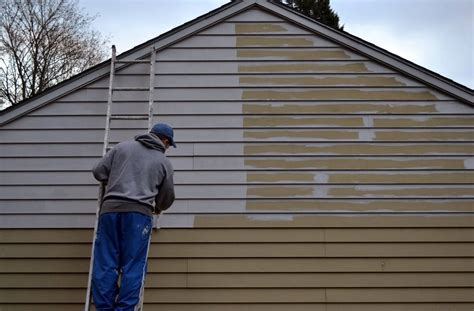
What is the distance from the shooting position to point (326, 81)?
4250mm

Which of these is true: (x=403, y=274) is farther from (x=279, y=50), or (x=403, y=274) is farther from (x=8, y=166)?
(x=8, y=166)

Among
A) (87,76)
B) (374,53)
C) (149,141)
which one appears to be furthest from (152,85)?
(374,53)

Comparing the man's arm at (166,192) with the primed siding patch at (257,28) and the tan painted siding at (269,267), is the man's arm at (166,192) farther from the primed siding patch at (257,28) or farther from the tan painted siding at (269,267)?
the primed siding patch at (257,28)

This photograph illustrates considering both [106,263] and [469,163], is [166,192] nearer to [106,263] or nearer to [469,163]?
[106,263]

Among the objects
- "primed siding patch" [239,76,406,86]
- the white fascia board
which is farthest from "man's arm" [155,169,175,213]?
the white fascia board

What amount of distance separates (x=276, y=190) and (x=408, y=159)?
1278 mm

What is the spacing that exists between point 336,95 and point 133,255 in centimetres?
246

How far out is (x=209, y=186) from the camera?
13.3ft

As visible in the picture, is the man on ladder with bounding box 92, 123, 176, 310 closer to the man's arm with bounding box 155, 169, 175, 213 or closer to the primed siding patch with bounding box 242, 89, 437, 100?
the man's arm with bounding box 155, 169, 175, 213

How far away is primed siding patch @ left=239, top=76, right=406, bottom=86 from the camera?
4242 millimetres

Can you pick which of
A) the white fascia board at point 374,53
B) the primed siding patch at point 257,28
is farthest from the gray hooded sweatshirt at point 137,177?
the white fascia board at point 374,53

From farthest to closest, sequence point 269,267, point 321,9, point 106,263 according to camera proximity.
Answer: point 321,9
point 269,267
point 106,263

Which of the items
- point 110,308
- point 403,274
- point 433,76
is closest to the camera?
Answer: point 110,308

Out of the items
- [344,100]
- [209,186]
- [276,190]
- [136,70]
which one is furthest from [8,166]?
[344,100]
